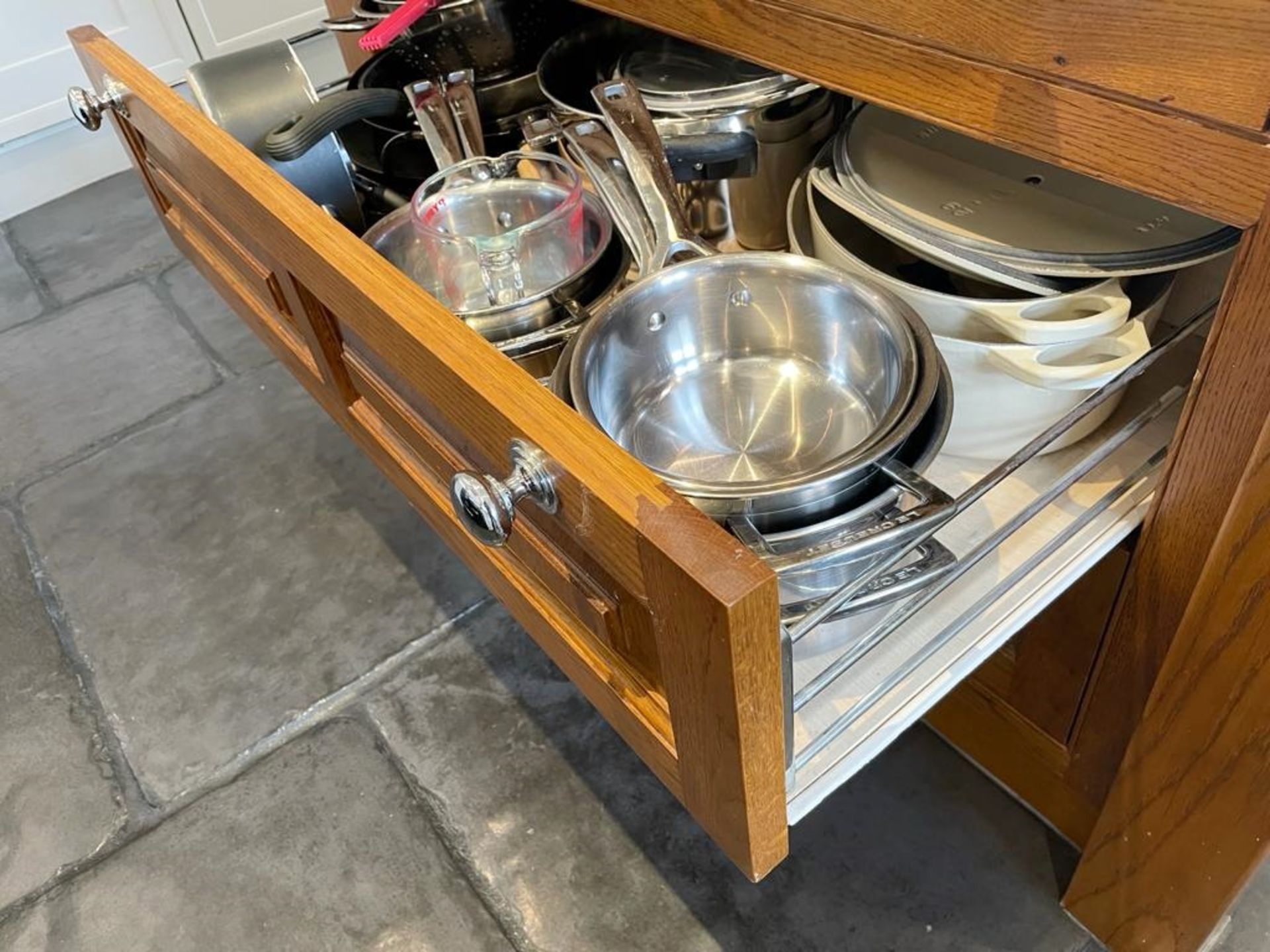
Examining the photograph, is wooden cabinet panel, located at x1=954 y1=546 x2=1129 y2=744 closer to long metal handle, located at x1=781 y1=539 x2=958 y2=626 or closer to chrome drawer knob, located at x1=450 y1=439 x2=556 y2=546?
long metal handle, located at x1=781 y1=539 x2=958 y2=626

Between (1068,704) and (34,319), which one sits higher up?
(1068,704)

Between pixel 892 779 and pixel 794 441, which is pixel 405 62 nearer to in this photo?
pixel 794 441

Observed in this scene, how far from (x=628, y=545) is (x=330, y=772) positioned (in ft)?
2.53

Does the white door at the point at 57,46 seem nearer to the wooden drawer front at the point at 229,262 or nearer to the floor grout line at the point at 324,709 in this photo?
the wooden drawer front at the point at 229,262

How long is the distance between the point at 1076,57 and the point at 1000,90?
4 centimetres

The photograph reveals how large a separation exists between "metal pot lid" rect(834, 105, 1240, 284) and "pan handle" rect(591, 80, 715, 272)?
103mm

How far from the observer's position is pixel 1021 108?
421mm

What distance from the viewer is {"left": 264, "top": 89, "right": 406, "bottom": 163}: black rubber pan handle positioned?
71 centimetres

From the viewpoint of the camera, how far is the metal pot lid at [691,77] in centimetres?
67

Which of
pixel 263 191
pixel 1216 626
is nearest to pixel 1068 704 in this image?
pixel 1216 626

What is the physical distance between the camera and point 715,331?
2.06 ft

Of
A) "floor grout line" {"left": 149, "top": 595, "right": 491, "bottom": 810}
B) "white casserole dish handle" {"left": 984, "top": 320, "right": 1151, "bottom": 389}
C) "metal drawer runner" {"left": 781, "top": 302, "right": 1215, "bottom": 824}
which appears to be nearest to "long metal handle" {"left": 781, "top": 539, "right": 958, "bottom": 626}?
"metal drawer runner" {"left": 781, "top": 302, "right": 1215, "bottom": 824}

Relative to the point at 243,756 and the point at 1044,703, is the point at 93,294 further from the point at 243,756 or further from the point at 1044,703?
the point at 1044,703

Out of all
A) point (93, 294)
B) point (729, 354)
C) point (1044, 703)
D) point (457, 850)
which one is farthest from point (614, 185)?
point (93, 294)
